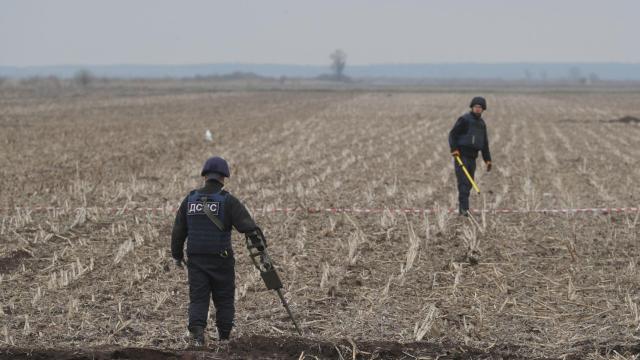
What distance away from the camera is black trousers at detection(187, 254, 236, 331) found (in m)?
7.56

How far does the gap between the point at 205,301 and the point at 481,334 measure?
95.1 inches

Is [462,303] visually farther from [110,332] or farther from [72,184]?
[72,184]

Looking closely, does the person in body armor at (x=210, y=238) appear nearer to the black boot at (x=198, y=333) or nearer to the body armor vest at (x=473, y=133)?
the black boot at (x=198, y=333)

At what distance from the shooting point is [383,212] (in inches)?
535

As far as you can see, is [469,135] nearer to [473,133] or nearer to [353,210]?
[473,133]

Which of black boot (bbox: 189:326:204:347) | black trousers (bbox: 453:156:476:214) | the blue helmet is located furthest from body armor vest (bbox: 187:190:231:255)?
black trousers (bbox: 453:156:476:214)

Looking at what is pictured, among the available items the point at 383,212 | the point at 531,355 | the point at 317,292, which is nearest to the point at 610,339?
the point at 531,355

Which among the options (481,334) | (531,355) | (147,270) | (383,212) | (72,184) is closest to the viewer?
(531,355)

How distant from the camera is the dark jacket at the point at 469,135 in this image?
43.6 feet


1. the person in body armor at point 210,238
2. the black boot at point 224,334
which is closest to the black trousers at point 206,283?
the person in body armor at point 210,238

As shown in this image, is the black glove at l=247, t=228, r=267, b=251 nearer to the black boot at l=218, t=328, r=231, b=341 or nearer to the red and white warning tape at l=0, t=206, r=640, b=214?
the black boot at l=218, t=328, r=231, b=341

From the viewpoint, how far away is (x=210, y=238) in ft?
24.5

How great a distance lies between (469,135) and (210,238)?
6635mm

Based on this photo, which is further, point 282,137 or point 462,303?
point 282,137
